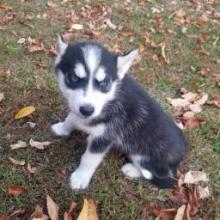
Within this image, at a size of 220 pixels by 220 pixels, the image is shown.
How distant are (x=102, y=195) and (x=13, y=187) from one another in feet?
2.35

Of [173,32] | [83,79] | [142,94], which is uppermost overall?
[83,79]

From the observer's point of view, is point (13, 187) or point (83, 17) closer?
point (13, 187)

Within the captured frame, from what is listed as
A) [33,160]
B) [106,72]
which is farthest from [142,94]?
[33,160]

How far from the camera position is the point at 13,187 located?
3463 mm

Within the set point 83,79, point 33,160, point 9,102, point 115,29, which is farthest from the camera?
point 115,29

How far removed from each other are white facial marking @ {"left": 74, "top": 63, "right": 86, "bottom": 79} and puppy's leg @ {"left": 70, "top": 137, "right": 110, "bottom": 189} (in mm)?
606

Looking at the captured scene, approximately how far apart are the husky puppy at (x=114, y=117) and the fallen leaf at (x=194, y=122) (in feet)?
2.18

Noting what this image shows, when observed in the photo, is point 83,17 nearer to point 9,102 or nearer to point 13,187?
point 9,102

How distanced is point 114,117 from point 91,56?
0.60 m

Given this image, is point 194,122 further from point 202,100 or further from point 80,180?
point 80,180

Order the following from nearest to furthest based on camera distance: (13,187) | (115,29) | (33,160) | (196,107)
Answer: (13,187)
(33,160)
(196,107)
(115,29)

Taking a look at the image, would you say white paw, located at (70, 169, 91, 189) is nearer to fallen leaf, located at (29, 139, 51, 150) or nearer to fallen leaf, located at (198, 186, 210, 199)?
fallen leaf, located at (29, 139, 51, 150)

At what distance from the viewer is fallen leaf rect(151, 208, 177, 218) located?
351cm

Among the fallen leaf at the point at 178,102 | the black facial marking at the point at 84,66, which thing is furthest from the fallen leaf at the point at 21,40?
the black facial marking at the point at 84,66
